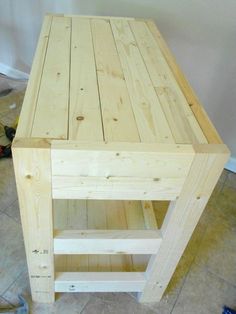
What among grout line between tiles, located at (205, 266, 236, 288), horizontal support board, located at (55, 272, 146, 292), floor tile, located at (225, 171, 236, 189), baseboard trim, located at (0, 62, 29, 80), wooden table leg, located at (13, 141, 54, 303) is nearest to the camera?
wooden table leg, located at (13, 141, 54, 303)

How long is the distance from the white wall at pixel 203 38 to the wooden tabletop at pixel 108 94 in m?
0.47

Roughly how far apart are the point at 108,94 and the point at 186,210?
382 mm

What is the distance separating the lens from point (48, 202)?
0.69 meters

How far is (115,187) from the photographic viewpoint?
0.68 meters

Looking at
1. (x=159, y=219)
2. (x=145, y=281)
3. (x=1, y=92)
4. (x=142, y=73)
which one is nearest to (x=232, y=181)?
(x=159, y=219)

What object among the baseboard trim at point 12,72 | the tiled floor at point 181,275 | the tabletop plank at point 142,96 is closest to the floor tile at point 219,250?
the tiled floor at point 181,275

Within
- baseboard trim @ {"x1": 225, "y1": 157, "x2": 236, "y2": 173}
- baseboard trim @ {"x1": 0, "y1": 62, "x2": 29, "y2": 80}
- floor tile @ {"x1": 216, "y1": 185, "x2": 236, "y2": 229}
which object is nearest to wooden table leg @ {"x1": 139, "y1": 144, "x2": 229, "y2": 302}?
floor tile @ {"x1": 216, "y1": 185, "x2": 236, "y2": 229}

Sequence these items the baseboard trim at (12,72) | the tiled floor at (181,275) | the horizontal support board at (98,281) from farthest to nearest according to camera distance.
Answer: the baseboard trim at (12,72) < the tiled floor at (181,275) < the horizontal support board at (98,281)

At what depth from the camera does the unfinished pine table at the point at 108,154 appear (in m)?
0.62

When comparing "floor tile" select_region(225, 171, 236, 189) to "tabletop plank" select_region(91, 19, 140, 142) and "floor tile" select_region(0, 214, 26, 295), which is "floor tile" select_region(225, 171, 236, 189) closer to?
"tabletop plank" select_region(91, 19, 140, 142)

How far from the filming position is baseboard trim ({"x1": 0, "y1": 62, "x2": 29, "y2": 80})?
235cm

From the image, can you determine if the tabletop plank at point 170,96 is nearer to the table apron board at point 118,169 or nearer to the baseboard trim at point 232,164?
the table apron board at point 118,169

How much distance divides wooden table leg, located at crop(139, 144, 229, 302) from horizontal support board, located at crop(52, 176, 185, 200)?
0.13 ft

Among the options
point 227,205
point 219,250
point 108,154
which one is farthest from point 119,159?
point 227,205
